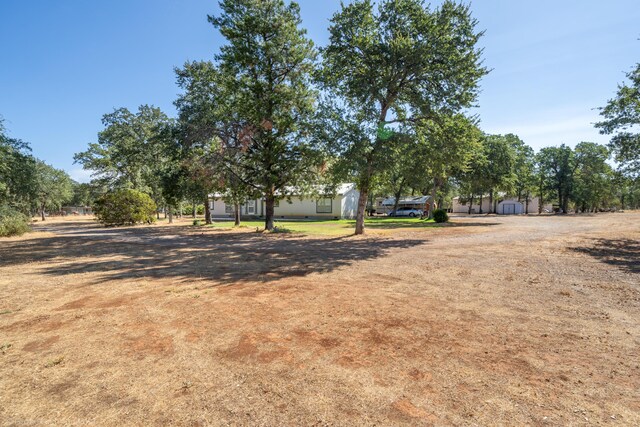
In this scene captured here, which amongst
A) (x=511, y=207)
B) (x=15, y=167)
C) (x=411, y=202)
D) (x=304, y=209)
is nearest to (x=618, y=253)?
(x=15, y=167)

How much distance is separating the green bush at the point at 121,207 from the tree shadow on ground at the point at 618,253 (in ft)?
122

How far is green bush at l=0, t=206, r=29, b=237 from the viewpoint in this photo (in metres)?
20.2

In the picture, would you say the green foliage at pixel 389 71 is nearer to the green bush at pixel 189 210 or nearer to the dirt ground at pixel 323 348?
the dirt ground at pixel 323 348

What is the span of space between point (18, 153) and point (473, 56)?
2770 centimetres

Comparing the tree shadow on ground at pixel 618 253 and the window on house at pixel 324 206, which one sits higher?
the window on house at pixel 324 206

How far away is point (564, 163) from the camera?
67188 mm

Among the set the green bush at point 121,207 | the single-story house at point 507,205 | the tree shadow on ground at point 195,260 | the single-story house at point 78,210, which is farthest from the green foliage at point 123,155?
the single-story house at point 507,205

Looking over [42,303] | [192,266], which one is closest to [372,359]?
[42,303]

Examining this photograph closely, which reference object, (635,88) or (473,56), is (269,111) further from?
(635,88)

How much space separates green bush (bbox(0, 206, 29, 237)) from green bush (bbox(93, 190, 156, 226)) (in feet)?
36.2

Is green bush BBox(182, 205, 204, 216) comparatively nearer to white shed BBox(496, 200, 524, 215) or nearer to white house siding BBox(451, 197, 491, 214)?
white house siding BBox(451, 197, 491, 214)

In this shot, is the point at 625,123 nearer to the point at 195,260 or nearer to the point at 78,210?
the point at 195,260

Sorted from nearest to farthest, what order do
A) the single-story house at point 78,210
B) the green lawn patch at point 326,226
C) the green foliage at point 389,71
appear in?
1. the green foliage at point 389,71
2. the green lawn patch at point 326,226
3. the single-story house at point 78,210

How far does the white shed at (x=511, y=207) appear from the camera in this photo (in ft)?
235
